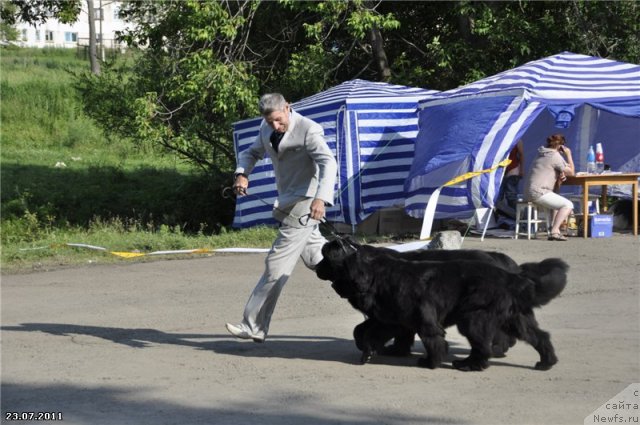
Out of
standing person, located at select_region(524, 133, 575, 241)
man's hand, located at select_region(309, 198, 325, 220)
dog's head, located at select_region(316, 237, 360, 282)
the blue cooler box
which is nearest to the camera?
dog's head, located at select_region(316, 237, 360, 282)

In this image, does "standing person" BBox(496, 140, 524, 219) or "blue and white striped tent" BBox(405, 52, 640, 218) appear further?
"standing person" BBox(496, 140, 524, 219)

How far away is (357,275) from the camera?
23.9 feet

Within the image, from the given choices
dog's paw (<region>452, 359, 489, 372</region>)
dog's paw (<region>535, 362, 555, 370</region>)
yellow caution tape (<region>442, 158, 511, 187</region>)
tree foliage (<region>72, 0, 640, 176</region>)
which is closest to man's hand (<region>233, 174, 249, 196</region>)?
dog's paw (<region>452, 359, 489, 372</region>)

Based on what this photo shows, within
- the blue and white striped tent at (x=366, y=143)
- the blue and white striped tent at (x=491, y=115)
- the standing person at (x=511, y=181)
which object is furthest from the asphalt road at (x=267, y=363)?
the blue and white striped tent at (x=366, y=143)

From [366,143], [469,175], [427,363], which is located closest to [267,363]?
[427,363]

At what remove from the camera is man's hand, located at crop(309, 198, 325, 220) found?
7.70m

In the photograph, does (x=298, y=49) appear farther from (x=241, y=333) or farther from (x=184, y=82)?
(x=241, y=333)

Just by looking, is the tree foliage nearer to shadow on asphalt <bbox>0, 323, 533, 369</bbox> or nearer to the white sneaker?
shadow on asphalt <bbox>0, 323, 533, 369</bbox>

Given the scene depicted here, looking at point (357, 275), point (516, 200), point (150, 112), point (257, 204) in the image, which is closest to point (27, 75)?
point (150, 112)

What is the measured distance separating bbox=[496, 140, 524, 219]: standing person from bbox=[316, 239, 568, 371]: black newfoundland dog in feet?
28.5

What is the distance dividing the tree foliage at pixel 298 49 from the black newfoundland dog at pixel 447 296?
12.6m

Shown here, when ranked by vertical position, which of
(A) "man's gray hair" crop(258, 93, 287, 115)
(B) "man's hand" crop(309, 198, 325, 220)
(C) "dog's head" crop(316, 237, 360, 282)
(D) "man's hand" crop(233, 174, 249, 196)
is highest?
(A) "man's gray hair" crop(258, 93, 287, 115)

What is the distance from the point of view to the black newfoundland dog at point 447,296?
702 cm

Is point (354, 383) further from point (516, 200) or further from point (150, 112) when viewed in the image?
point (150, 112)
